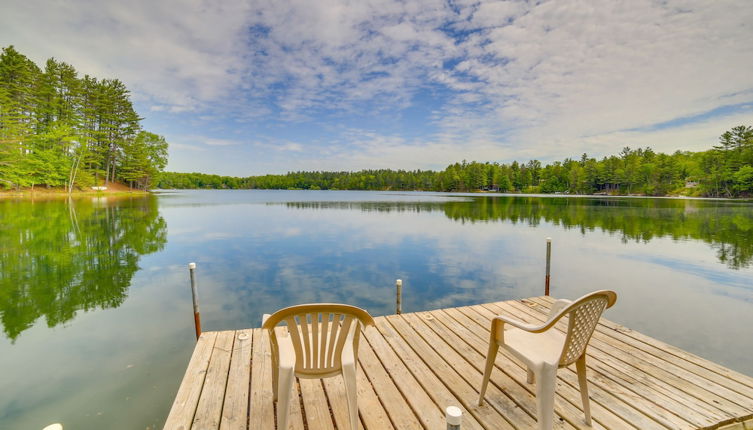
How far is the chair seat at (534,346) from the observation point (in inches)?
83.4

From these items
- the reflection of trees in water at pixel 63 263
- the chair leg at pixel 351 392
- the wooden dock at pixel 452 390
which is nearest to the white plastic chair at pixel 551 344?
the wooden dock at pixel 452 390

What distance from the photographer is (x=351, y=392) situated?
199cm

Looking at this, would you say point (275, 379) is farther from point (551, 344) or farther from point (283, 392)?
point (551, 344)

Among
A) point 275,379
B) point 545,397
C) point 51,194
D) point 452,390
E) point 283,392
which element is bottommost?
point 452,390

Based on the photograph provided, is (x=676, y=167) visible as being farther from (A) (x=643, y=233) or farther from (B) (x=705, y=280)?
(B) (x=705, y=280)

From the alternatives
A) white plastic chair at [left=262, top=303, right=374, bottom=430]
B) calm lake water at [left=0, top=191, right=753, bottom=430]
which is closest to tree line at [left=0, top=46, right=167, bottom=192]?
calm lake water at [left=0, top=191, right=753, bottom=430]

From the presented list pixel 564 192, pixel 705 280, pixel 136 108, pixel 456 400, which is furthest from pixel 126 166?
pixel 564 192

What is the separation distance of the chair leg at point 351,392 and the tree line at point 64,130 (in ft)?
143

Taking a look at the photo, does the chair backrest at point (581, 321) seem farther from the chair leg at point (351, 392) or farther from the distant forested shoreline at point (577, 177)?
the distant forested shoreline at point (577, 177)

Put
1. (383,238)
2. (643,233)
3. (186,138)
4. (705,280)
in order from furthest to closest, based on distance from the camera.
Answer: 1. (186,138)
2. (643,233)
3. (383,238)
4. (705,280)

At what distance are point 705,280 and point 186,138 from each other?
84.2m

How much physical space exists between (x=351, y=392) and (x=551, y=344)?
1703 millimetres

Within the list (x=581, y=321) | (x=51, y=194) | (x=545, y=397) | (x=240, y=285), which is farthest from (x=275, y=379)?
(x=51, y=194)

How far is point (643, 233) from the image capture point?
18.3m
